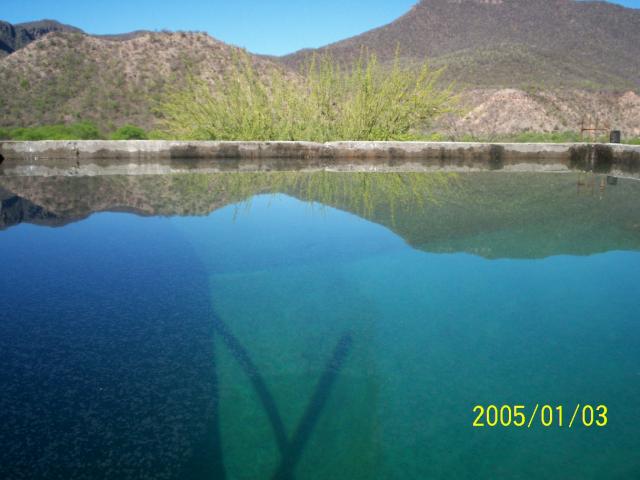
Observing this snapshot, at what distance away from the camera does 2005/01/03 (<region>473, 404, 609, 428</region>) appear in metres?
1.33

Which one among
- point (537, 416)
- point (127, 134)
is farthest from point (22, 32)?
point (537, 416)

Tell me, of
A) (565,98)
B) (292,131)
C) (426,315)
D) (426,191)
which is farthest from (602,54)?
(426,315)

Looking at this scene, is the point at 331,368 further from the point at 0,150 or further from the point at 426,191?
the point at 0,150

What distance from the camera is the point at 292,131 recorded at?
338 inches

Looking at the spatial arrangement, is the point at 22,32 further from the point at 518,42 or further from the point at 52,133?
the point at 52,133

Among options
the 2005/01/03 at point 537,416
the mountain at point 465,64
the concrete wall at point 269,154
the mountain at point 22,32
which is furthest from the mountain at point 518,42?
the mountain at point 22,32

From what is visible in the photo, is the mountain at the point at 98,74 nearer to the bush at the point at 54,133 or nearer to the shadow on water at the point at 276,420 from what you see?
the bush at the point at 54,133

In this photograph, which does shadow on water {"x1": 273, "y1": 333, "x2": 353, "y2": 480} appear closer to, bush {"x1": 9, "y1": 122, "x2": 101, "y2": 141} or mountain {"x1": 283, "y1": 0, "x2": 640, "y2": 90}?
bush {"x1": 9, "y1": 122, "x2": 101, "y2": 141}

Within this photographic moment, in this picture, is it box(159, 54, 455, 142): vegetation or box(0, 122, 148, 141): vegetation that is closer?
box(159, 54, 455, 142): vegetation

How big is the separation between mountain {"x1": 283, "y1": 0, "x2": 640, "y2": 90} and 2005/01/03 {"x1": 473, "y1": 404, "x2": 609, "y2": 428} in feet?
105

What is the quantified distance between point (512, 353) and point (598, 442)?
0.48 metres

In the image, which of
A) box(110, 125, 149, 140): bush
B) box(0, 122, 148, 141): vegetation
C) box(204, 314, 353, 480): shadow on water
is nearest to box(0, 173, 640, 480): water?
box(204, 314, 353, 480): shadow on water

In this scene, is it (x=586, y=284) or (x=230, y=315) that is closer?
(x=230, y=315)

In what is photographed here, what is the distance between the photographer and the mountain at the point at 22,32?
68625 mm
